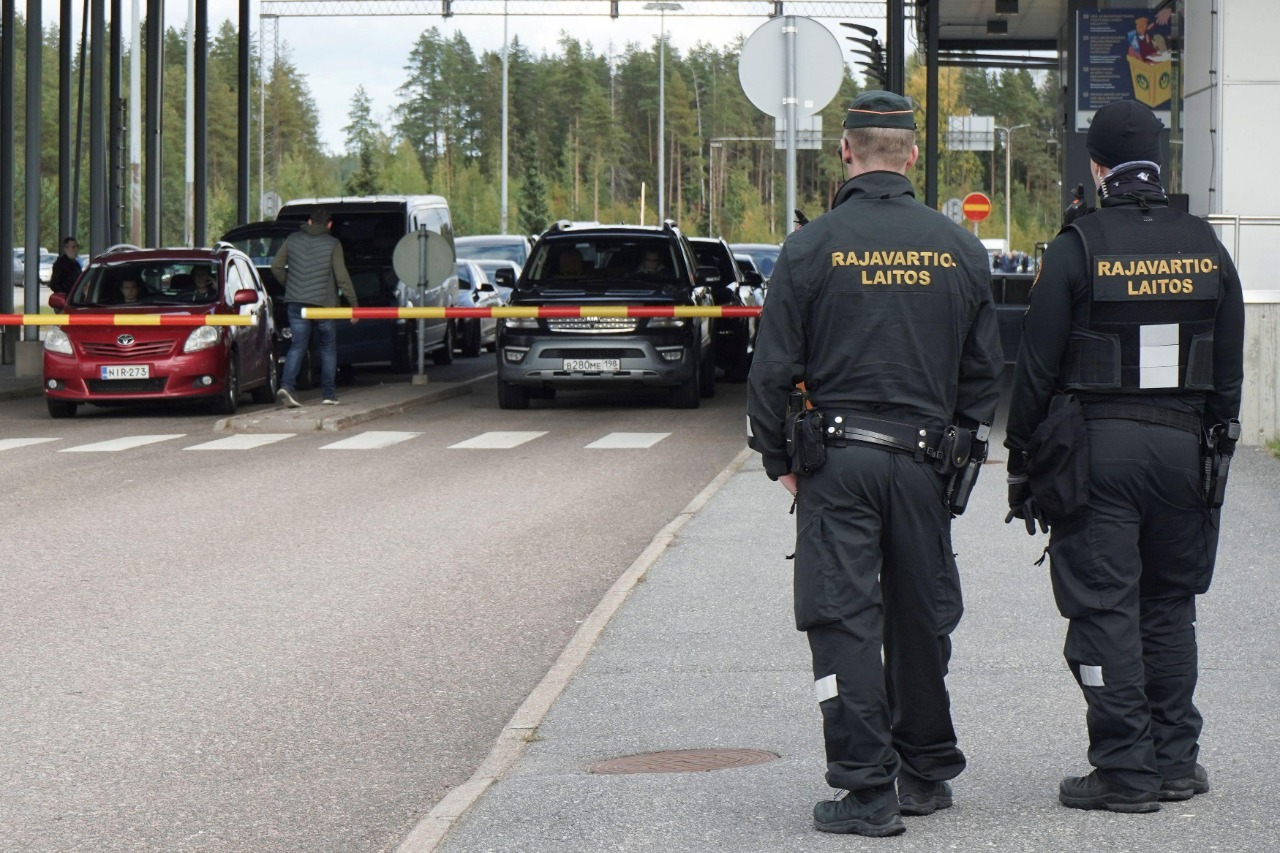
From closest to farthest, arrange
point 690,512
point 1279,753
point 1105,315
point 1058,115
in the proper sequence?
point 1105,315
point 1279,753
point 690,512
point 1058,115

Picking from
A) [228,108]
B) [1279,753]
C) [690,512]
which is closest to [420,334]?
[690,512]

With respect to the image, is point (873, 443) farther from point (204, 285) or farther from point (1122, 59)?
point (204, 285)

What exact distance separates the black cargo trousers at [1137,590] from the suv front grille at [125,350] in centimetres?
1619

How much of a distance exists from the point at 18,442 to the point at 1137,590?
47.0 feet

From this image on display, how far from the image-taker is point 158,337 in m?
20.3

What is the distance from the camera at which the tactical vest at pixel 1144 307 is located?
511 cm

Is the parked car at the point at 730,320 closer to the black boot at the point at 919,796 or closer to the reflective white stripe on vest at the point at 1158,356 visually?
the reflective white stripe on vest at the point at 1158,356

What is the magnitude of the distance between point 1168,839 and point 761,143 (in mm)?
157294

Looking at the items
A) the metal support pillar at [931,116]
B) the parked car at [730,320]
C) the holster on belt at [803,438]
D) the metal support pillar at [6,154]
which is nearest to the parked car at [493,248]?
the metal support pillar at [6,154]

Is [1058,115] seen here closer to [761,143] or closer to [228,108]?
[228,108]

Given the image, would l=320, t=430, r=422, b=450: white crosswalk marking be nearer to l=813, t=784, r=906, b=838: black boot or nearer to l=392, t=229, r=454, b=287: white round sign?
l=392, t=229, r=454, b=287: white round sign

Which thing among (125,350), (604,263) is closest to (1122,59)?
(604,263)

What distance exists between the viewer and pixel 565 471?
49.1ft

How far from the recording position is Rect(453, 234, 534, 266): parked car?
1527 inches
